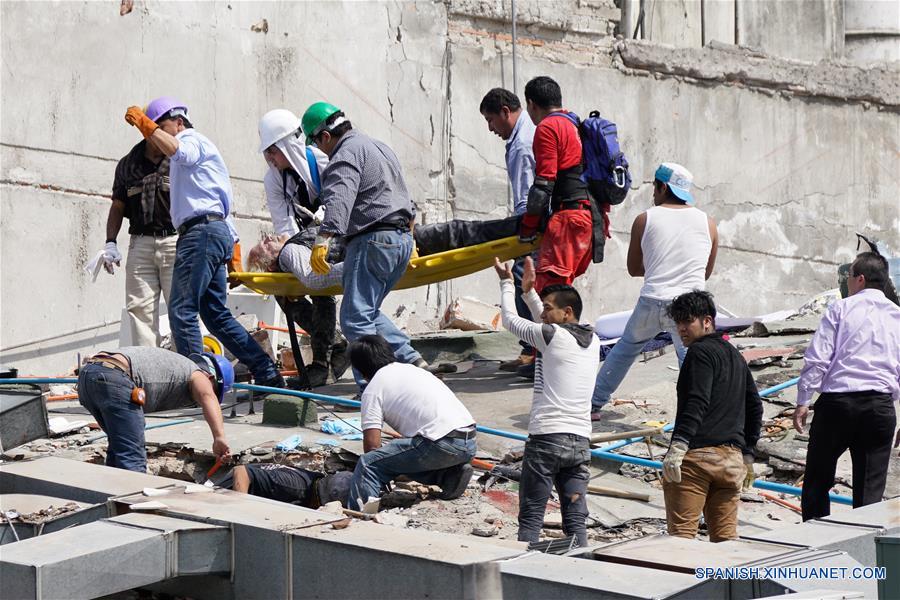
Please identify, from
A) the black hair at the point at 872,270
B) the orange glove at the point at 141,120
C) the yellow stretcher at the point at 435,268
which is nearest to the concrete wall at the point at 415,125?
the yellow stretcher at the point at 435,268

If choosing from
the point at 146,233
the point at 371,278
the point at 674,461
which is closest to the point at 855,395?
the point at 674,461

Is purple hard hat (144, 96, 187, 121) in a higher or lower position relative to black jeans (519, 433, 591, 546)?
higher

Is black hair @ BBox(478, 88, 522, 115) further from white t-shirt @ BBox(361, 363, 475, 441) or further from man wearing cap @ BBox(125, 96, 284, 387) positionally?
white t-shirt @ BBox(361, 363, 475, 441)

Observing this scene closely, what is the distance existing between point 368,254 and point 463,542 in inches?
130

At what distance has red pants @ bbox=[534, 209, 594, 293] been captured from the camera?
26.2ft

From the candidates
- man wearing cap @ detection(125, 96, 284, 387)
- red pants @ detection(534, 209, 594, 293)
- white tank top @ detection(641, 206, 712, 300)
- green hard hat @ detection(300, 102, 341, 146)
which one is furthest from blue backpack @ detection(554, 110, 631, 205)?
man wearing cap @ detection(125, 96, 284, 387)

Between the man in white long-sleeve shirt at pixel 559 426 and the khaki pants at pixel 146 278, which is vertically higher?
the khaki pants at pixel 146 278

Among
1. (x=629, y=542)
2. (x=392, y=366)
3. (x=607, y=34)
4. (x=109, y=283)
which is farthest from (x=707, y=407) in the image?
(x=607, y=34)

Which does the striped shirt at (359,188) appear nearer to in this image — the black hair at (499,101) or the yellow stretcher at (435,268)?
the yellow stretcher at (435,268)

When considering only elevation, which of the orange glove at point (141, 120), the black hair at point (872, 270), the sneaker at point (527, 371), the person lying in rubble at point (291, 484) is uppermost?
the orange glove at point (141, 120)

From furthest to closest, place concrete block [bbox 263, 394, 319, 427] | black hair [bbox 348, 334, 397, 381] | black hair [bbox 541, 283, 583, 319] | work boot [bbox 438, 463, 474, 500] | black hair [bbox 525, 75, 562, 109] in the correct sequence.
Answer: black hair [bbox 525, 75, 562, 109] < concrete block [bbox 263, 394, 319, 427] < black hair [bbox 348, 334, 397, 381] < work boot [bbox 438, 463, 474, 500] < black hair [bbox 541, 283, 583, 319]

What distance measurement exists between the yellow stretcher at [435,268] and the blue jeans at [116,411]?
2.39 m

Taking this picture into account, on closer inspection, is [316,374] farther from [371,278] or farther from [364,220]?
[364,220]

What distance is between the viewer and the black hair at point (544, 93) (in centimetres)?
823
